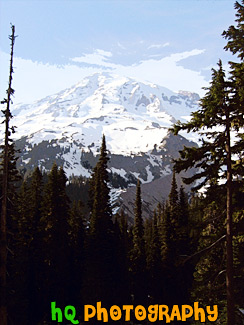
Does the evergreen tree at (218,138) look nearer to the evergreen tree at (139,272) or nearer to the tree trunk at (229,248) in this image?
the tree trunk at (229,248)

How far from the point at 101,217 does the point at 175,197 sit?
69.3ft

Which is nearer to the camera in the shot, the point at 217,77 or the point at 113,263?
the point at 217,77

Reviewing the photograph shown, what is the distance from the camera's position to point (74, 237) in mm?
48625

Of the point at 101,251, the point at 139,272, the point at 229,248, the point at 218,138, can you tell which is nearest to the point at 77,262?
the point at 101,251

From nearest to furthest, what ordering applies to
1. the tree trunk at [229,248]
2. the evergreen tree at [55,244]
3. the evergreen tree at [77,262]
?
the tree trunk at [229,248] → the evergreen tree at [55,244] → the evergreen tree at [77,262]

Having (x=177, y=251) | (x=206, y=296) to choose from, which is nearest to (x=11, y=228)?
(x=206, y=296)

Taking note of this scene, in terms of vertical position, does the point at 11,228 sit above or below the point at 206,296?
above

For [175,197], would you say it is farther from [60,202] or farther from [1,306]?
[1,306]

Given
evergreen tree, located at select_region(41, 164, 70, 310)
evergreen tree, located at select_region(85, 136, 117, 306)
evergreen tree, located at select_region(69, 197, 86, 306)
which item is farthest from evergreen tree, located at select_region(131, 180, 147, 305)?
evergreen tree, located at select_region(41, 164, 70, 310)

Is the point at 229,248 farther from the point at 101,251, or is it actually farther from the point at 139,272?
the point at 139,272

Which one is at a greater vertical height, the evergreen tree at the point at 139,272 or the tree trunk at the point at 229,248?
the tree trunk at the point at 229,248

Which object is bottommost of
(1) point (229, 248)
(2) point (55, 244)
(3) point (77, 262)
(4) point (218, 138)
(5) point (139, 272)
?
(5) point (139, 272)

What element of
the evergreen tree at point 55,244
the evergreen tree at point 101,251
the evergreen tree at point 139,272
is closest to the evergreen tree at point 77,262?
the evergreen tree at point 101,251

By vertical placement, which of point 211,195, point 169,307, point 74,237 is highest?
point 211,195
